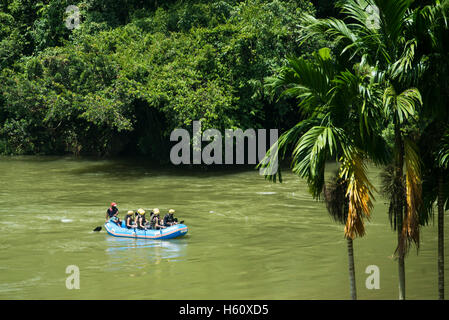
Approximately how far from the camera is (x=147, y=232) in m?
22.9

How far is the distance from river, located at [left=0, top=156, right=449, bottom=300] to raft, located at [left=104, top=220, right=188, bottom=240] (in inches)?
10.3

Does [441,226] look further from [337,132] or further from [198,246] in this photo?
[198,246]

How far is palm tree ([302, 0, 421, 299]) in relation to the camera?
10.6 m

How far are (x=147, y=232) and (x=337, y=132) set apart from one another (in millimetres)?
13069

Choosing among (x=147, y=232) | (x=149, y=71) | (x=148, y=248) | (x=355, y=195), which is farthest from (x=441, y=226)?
(x=149, y=71)

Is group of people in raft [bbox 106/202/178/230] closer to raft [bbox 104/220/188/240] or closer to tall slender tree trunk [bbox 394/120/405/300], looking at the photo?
raft [bbox 104/220/188/240]

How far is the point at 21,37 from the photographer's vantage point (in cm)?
4872

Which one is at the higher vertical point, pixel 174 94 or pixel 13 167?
pixel 174 94

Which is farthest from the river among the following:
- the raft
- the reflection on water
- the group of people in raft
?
the group of people in raft

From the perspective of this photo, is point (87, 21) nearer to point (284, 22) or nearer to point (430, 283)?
point (284, 22)

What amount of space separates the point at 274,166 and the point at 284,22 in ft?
91.8

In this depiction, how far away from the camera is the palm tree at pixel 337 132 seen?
10.7 metres

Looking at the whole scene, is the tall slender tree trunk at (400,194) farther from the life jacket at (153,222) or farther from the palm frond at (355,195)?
the life jacket at (153,222)

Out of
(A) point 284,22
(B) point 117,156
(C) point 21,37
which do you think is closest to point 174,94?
(A) point 284,22
